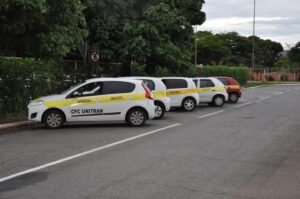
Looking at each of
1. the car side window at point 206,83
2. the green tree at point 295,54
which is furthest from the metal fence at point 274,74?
the car side window at point 206,83

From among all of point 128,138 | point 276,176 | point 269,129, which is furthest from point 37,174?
point 269,129

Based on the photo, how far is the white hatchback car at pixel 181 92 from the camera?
2331 cm

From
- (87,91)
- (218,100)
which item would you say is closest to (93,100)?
(87,91)

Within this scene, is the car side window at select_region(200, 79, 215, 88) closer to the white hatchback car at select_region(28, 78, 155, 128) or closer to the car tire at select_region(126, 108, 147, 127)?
the white hatchback car at select_region(28, 78, 155, 128)

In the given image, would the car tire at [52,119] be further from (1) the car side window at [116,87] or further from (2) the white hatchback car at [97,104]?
(1) the car side window at [116,87]

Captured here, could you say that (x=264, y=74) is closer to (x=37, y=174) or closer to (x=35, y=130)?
(x=35, y=130)

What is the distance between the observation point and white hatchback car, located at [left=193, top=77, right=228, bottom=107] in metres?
27.0

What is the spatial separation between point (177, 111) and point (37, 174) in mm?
15357

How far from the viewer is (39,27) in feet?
51.6

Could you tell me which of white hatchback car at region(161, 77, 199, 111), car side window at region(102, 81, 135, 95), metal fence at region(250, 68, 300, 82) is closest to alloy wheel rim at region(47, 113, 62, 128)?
car side window at region(102, 81, 135, 95)

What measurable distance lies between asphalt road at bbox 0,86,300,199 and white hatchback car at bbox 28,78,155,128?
16.2 inches

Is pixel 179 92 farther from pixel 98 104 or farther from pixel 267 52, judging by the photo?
pixel 267 52

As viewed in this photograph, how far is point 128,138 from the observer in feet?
44.8

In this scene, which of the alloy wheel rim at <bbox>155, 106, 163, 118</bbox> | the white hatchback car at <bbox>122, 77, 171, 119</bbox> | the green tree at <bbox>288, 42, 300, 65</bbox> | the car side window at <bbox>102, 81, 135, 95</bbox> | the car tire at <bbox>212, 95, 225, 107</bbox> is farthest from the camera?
the green tree at <bbox>288, 42, 300, 65</bbox>
